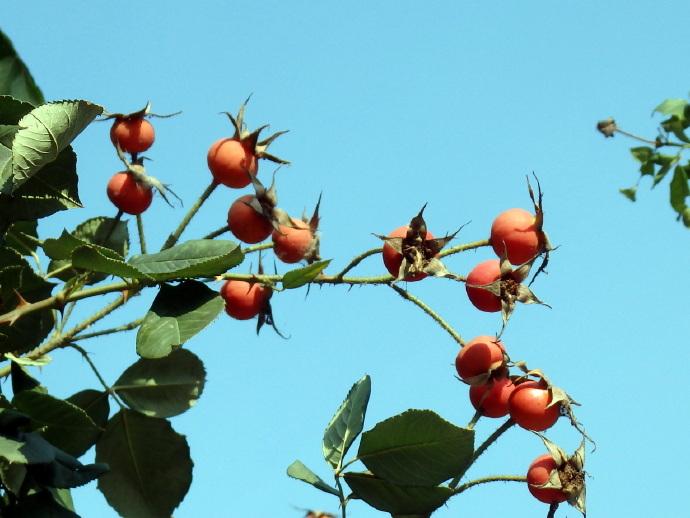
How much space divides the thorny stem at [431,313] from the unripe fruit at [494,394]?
0.09 metres

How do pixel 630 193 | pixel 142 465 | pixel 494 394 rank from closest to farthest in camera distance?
1. pixel 494 394
2. pixel 142 465
3. pixel 630 193

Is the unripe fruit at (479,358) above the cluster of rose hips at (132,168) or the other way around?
the other way around

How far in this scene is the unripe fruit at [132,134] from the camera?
2225mm

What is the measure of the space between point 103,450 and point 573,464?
92 cm

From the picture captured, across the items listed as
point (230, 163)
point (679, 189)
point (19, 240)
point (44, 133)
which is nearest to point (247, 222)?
point (230, 163)

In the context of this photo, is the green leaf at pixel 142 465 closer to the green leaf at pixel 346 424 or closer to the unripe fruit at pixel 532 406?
the green leaf at pixel 346 424

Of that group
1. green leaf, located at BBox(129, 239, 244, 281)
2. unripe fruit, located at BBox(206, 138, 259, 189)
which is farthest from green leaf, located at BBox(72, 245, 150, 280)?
unripe fruit, located at BBox(206, 138, 259, 189)

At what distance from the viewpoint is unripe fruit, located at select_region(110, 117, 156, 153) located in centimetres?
222

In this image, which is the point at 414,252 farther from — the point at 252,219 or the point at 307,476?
the point at 307,476

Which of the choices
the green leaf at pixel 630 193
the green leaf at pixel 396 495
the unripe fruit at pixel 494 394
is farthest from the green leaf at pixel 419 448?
the green leaf at pixel 630 193

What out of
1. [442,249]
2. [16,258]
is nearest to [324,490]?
[442,249]

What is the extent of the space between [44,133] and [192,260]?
0.36 m

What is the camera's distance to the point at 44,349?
204cm

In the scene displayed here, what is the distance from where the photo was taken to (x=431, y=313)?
1976 mm
